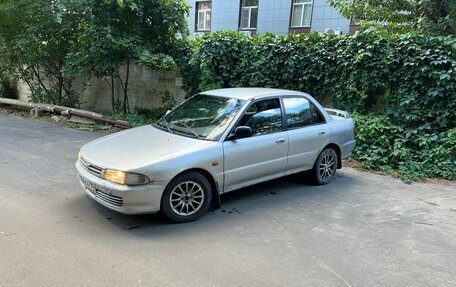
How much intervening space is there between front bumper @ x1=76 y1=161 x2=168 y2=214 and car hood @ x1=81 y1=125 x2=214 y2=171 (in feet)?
0.70

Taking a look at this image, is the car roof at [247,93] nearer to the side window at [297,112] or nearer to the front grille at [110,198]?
the side window at [297,112]

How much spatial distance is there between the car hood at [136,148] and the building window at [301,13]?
49.2 feet

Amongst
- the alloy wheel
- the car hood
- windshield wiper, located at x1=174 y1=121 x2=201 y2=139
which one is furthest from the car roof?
the alloy wheel

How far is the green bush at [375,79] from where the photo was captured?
711 cm

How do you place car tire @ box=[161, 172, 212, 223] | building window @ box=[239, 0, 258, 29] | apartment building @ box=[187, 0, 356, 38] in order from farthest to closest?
1. building window @ box=[239, 0, 258, 29]
2. apartment building @ box=[187, 0, 356, 38]
3. car tire @ box=[161, 172, 212, 223]

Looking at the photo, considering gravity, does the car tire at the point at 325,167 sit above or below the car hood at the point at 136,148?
below

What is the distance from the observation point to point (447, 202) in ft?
18.3

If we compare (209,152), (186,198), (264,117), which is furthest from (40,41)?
(186,198)

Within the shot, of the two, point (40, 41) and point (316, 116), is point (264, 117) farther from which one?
point (40, 41)

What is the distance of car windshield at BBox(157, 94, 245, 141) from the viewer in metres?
4.82

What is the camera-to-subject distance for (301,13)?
1828 centimetres

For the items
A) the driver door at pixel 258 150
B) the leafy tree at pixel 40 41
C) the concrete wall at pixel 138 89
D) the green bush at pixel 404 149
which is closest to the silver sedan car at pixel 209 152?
the driver door at pixel 258 150

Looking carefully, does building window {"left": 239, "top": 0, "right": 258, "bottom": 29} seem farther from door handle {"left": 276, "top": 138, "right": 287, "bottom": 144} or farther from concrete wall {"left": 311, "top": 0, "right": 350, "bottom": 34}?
door handle {"left": 276, "top": 138, "right": 287, "bottom": 144}

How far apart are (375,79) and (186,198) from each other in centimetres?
542
